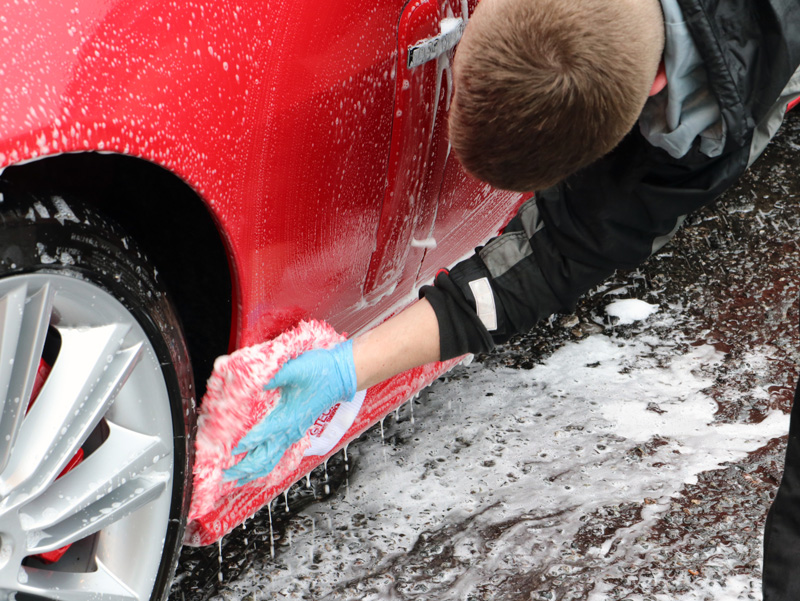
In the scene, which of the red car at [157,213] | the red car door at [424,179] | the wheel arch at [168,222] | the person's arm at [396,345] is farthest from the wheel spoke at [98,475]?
the red car door at [424,179]

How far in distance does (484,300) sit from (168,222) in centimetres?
62

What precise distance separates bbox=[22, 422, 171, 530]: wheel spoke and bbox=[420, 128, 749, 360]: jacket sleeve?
0.60 metres

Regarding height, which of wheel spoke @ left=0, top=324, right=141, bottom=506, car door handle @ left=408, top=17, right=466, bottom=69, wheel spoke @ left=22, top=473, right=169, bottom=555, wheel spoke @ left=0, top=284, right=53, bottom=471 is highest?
car door handle @ left=408, top=17, right=466, bottom=69

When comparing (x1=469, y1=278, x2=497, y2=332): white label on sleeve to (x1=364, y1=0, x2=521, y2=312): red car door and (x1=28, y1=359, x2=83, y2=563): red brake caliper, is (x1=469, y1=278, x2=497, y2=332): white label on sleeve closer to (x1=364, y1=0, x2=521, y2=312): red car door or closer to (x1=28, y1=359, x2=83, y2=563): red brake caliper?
(x1=364, y1=0, x2=521, y2=312): red car door

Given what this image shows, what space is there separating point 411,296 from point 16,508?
0.97 metres

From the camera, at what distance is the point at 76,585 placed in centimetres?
131

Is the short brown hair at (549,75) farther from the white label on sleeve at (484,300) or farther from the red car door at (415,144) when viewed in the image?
the white label on sleeve at (484,300)

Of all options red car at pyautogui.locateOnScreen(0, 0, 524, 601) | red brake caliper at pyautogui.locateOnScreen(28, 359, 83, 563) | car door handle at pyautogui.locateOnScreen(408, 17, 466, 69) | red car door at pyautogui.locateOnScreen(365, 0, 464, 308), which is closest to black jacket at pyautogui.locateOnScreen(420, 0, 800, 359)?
red car door at pyautogui.locateOnScreen(365, 0, 464, 308)

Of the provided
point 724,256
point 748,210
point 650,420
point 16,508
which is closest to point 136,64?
point 16,508

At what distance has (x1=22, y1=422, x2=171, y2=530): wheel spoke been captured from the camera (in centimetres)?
122

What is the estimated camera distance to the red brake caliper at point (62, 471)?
1.21 metres

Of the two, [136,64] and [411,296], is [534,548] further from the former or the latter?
[136,64]

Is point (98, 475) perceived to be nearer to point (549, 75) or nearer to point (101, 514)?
point (101, 514)

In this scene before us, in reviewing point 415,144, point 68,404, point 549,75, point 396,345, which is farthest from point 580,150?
point 68,404
